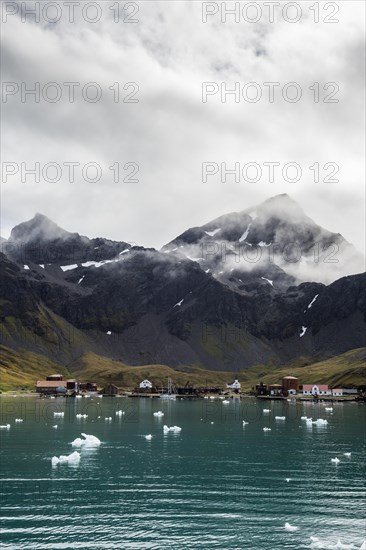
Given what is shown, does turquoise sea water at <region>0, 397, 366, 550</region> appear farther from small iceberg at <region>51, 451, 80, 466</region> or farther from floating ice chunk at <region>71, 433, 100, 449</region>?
small iceberg at <region>51, 451, 80, 466</region>

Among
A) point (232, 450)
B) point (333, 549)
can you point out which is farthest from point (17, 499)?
point (232, 450)

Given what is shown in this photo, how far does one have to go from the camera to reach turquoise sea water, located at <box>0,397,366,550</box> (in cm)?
4572

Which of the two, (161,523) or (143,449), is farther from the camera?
(143,449)

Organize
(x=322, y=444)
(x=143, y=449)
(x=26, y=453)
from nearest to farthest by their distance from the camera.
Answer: (x=26, y=453) < (x=143, y=449) < (x=322, y=444)

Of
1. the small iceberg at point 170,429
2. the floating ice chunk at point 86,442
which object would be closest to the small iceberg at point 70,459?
the floating ice chunk at point 86,442

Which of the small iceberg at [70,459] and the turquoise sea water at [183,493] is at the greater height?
the small iceberg at [70,459]

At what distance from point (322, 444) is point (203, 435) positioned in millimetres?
27011

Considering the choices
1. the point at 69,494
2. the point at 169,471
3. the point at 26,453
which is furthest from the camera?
the point at 26,453

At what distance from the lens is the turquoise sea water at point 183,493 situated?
45.7m

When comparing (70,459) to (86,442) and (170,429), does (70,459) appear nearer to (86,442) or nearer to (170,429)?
(86,442)

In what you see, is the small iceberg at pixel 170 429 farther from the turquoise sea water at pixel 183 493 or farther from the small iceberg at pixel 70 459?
the small iceberg at pixel 70 459

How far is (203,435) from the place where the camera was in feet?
390

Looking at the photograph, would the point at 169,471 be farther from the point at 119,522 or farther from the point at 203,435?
the point at 203,435

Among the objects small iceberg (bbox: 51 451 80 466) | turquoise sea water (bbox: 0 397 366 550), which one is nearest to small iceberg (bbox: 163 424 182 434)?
turquoise sea water (bbox: 0 397 366 550)
